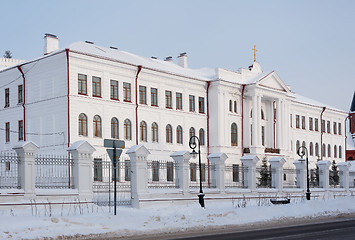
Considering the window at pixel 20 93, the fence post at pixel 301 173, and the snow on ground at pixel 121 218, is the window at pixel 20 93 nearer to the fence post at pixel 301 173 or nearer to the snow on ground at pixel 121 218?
the fence post at pixel 301 173

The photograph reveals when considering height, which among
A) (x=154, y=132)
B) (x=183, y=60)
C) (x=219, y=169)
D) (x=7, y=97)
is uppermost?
(x=183, y=60)

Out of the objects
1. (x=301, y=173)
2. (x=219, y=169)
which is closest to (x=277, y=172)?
(x=301, y=173)

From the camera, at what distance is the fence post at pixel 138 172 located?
71.9 ft

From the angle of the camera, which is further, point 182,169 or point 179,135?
point 179,135

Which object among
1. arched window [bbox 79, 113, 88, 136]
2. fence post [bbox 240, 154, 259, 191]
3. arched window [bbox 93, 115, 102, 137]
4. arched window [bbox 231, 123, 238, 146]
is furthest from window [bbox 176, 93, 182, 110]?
fence post [bbox 240, 154, 259, 191]

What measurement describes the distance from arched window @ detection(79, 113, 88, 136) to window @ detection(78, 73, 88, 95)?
5.04ft

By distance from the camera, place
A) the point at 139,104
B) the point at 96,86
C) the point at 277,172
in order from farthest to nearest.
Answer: the point at 139,104 → the point at 96,86 → the point at 277,172

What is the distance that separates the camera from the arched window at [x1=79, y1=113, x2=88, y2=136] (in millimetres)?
35469

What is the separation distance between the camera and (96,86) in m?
36.7

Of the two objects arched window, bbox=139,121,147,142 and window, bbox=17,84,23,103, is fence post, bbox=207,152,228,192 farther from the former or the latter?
window, bbox=17,84,23,103

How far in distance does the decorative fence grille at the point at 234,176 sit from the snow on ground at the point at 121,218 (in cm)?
435

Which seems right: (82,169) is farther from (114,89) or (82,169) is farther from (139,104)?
(139,104)

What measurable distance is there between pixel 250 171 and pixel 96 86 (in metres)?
13.5

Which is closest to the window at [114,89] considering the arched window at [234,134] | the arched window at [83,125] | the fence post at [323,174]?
the arched window at [83,125]
